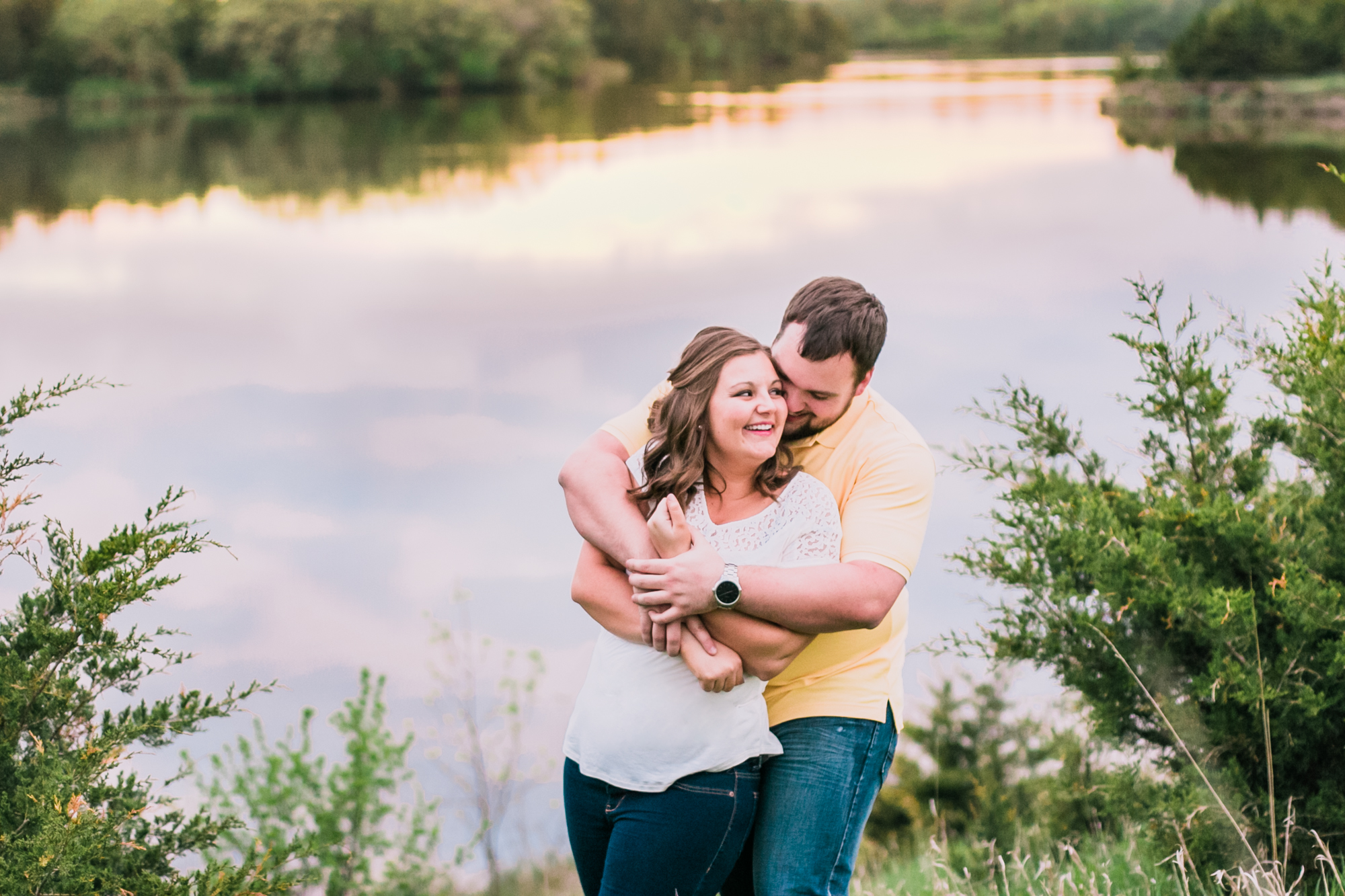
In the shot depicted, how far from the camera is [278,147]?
2389cm

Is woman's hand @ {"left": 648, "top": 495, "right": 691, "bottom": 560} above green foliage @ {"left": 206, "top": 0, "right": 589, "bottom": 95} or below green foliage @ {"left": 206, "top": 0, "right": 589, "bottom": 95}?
below

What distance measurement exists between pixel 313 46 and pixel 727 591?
2436 centimetres

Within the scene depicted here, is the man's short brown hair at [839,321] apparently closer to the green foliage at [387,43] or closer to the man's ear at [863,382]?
the man's ear at [863,382]

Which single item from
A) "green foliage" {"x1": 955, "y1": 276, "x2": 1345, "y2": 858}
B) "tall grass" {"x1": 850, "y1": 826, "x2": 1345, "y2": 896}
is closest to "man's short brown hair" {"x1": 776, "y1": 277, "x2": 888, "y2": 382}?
"tall grass" {"x1": 850, "y1": 826, "x2": 1345, "y2": 896}

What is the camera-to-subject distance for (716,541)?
2.26 meters

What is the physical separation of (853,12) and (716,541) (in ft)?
127

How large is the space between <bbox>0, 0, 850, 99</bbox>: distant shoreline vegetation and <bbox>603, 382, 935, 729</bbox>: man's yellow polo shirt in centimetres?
2295

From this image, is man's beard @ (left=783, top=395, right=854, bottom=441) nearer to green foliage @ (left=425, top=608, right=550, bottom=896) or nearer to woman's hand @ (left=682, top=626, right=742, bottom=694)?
woman's hand @ (left=682, top=626, right=742, bottom=694)

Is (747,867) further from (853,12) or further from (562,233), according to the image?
Result: (853,12)

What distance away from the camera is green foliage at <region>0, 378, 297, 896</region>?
2.47 meters

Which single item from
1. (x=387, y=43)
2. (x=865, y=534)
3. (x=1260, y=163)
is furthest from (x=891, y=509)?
(x=387, y=43)

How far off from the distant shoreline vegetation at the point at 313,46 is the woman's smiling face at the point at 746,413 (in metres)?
22.9

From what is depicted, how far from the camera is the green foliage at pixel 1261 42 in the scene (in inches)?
846

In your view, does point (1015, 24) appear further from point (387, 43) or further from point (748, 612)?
point (748, 612)
